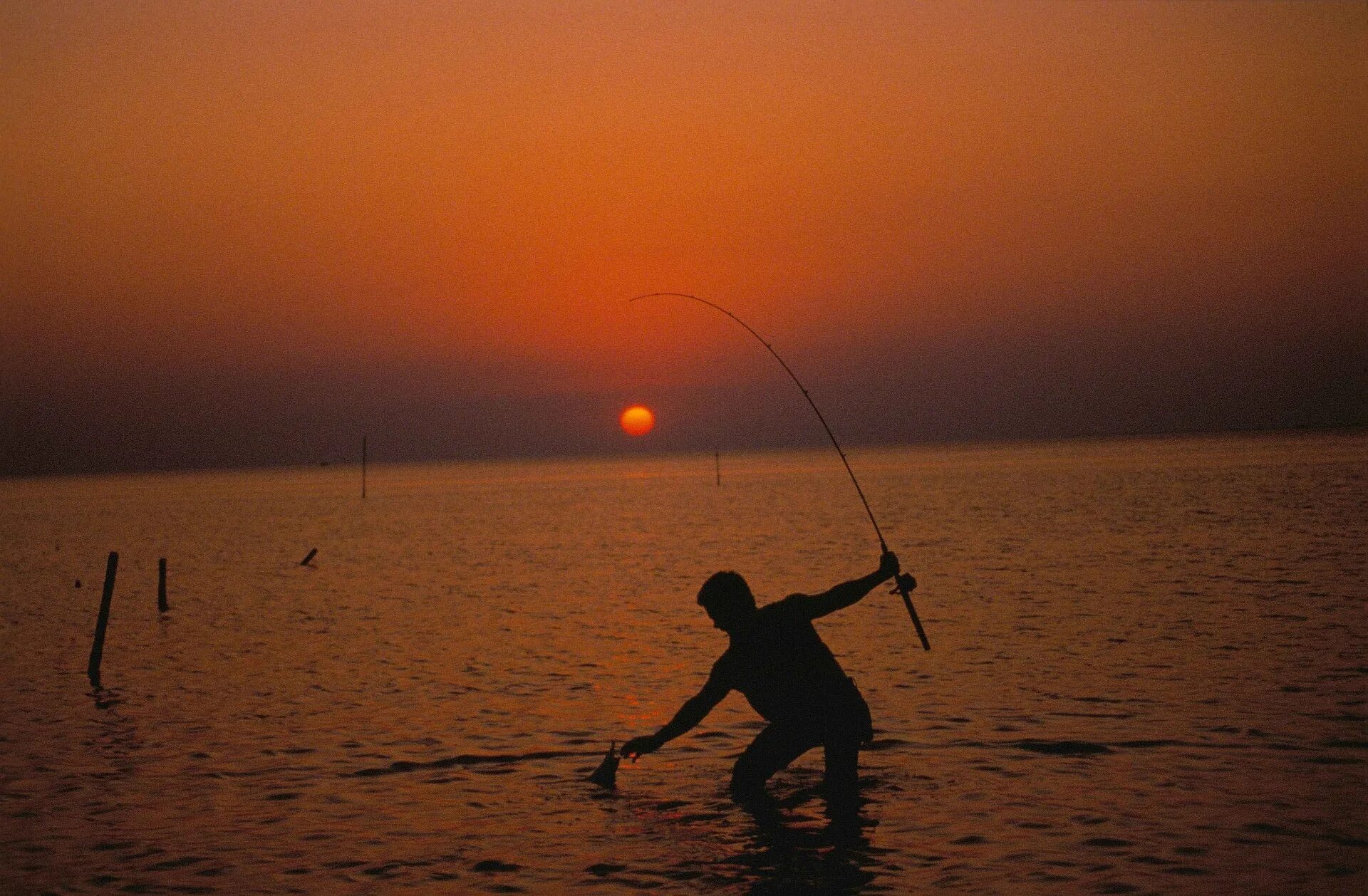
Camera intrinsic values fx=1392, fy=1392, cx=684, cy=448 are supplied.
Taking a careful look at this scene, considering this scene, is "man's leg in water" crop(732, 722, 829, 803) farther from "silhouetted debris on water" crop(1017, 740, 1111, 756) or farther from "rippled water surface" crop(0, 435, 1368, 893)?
"silhouetted debris on water" crop(1017, 740, 1111, 756)

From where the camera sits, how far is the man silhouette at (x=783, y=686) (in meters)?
10.0

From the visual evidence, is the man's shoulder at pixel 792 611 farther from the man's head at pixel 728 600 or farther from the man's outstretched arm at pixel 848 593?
the man's head at pixel 728 600

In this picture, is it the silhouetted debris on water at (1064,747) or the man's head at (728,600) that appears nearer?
the man's head at (728,600)

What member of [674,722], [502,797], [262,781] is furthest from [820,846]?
[262,781]

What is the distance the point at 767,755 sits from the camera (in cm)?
1095

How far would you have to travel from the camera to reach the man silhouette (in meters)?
10.0

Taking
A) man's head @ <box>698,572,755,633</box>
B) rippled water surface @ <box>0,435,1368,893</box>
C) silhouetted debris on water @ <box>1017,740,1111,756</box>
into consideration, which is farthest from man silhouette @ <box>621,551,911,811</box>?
silhouetted debris on water @ <box>1017,740,1111,756</box>

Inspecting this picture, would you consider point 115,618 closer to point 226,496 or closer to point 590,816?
point 590,816

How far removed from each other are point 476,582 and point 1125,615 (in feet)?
61.9

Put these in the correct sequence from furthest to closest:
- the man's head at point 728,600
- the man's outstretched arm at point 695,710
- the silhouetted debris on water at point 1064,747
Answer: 1. the silhouetted debris on water at point 1064,747
2. the man's outstretched arm at point 695,710
3. the man's head at point 728,600

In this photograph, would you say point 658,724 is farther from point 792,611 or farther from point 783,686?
point 792,611

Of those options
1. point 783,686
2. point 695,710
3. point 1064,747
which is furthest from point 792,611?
point 1064,747

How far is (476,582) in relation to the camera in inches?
1501

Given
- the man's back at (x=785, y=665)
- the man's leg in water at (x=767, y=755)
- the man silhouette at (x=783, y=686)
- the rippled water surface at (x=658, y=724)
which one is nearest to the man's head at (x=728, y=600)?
the man silhouette at (x=783, y=686)
